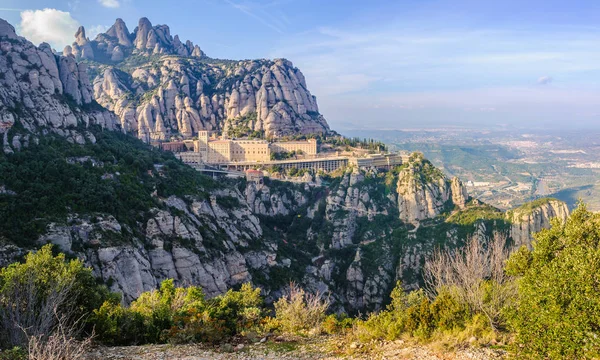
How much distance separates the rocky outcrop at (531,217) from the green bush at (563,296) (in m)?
50.9

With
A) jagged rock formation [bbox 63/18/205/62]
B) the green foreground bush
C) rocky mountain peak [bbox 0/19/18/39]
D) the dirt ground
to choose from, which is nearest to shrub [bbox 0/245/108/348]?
the green foreground bush

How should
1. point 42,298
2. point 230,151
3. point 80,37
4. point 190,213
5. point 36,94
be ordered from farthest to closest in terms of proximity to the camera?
point 80,37 → point 230,151 → point 36,94 → point 190,213 → point 42,298

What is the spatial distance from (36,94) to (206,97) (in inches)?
3071

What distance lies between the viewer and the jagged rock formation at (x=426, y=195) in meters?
76.9

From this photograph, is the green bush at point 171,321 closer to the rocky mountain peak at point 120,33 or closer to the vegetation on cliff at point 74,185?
the vegetation on cliff at point 74,185

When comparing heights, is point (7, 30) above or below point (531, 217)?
above

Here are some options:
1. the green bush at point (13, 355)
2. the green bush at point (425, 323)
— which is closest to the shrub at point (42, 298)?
the green bush at point (13, 355)

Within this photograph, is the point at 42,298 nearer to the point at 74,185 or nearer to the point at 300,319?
the point at 300,319

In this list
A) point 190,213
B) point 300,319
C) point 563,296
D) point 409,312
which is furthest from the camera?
point 190,213

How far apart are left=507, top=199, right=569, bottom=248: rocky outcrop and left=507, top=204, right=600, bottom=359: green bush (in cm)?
5085

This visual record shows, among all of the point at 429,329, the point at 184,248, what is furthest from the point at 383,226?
the point at 429,329

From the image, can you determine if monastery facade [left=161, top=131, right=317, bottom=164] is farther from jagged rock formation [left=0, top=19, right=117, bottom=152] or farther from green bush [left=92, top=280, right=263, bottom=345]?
green bush [left=92, top=280, right=263, bottom=345]

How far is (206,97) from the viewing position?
13475 centimetres

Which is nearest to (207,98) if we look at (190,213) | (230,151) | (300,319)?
(230,151)
